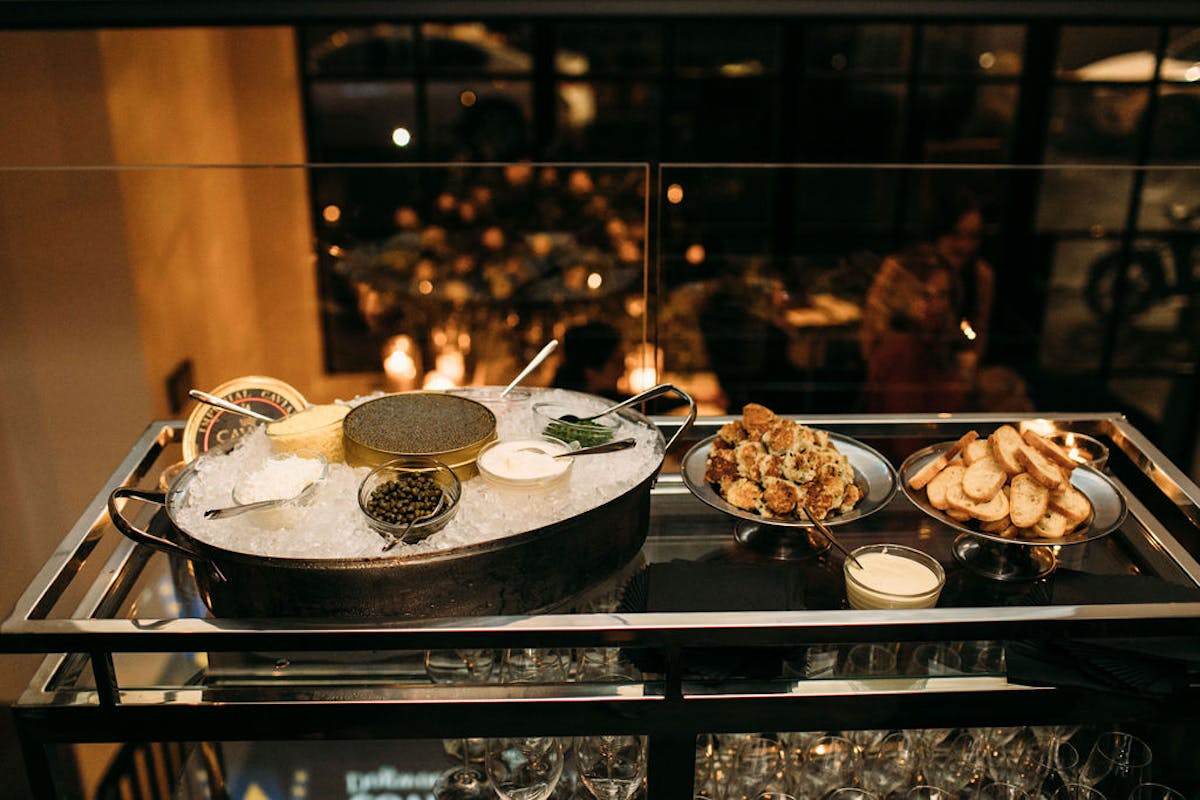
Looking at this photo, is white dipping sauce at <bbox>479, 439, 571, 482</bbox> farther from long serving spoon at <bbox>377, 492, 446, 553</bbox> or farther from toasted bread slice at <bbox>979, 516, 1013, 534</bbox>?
toasted bread slice at <bbox>979, 516, 1013, 534</bbox>

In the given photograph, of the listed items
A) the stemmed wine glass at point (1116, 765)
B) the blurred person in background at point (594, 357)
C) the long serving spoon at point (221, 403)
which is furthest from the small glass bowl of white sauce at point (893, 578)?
the blurred person in background at point (594, 357)

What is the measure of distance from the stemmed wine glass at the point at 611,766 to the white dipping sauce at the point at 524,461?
0.54 metres

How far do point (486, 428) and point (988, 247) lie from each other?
254 cm

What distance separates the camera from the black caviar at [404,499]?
1568 millimetres

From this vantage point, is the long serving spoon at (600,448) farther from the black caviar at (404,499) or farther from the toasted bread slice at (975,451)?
the toasted bread slice at (975,451)

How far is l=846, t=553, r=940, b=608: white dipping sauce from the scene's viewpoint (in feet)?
5.25

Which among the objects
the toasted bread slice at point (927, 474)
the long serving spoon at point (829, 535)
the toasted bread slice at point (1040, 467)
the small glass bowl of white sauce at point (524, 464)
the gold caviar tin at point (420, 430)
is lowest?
the long serving spoon at point (829, 535)

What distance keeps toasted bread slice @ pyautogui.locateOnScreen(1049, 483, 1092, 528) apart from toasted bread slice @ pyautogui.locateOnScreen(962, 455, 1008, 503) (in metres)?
0.09

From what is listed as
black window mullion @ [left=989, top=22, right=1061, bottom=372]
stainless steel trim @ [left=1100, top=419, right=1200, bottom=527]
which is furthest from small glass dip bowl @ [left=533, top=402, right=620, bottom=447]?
black window mullion @ [left=989, top=22, right=1061, bottom=372]

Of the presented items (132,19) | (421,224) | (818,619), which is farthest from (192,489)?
(421,224)

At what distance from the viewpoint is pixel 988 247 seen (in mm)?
3727

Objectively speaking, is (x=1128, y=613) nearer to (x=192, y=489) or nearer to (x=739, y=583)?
(x=739, y=583)

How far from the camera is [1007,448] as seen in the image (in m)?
1.82

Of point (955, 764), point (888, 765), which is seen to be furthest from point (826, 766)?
point (955, 764)
